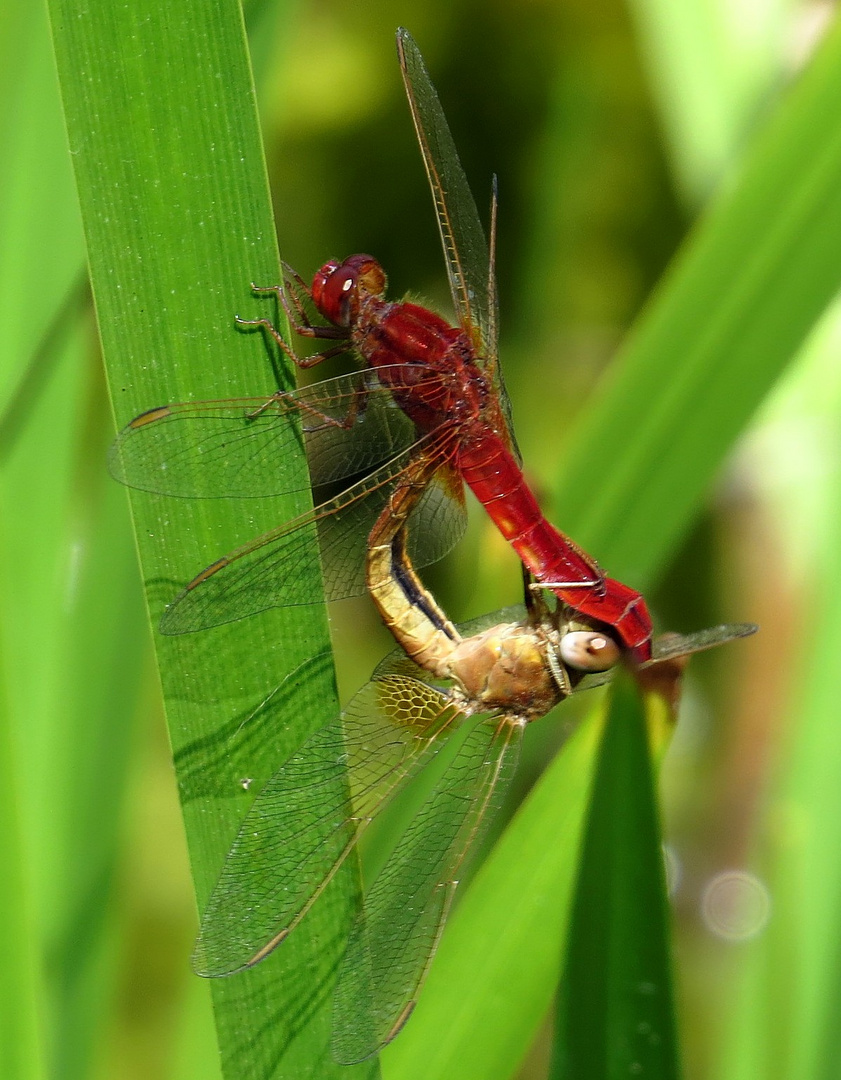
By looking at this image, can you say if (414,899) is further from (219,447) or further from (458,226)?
(458,226)

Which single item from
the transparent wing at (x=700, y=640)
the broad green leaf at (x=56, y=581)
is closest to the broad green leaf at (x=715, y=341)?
the transparent wing at (x=700, y=640)

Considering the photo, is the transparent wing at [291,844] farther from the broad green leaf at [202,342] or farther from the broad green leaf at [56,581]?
the broad green leaf at [56,581]

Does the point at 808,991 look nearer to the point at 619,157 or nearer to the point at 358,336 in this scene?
the point at 358,336

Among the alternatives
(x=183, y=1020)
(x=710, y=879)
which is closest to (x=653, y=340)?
(x=183, y=1020)

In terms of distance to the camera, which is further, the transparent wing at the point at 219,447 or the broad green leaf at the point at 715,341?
the broad green leaf at the point at 715,341

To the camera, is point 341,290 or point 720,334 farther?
point 341,290

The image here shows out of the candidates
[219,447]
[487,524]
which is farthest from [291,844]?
[487,524]

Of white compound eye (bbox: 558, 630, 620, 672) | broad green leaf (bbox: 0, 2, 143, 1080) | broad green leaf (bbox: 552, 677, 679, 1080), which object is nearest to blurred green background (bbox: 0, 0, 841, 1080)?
broad green leaf (bbox: 0, 2, 143, 1080)
